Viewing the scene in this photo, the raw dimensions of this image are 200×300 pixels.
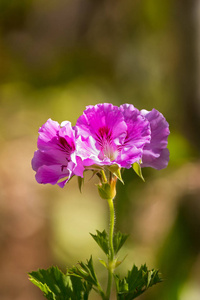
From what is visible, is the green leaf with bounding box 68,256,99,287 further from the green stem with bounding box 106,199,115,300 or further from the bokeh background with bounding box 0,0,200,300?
the bokeh background with bounding box 0,0,200,300

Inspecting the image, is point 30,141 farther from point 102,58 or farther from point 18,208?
point 102,58

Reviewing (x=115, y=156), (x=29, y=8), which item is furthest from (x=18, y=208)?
(x=115, y=156)

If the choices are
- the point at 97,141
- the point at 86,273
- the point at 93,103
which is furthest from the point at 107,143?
the point at 93,103

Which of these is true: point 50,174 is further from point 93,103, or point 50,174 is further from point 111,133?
point 93,103

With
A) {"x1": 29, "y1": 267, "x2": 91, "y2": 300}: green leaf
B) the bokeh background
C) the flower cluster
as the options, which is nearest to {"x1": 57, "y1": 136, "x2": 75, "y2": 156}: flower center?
the flower cluster

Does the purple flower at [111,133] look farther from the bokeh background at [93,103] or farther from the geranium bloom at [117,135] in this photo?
the bokeh background at [93,103]

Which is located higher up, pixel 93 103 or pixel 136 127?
pixel 93 103
